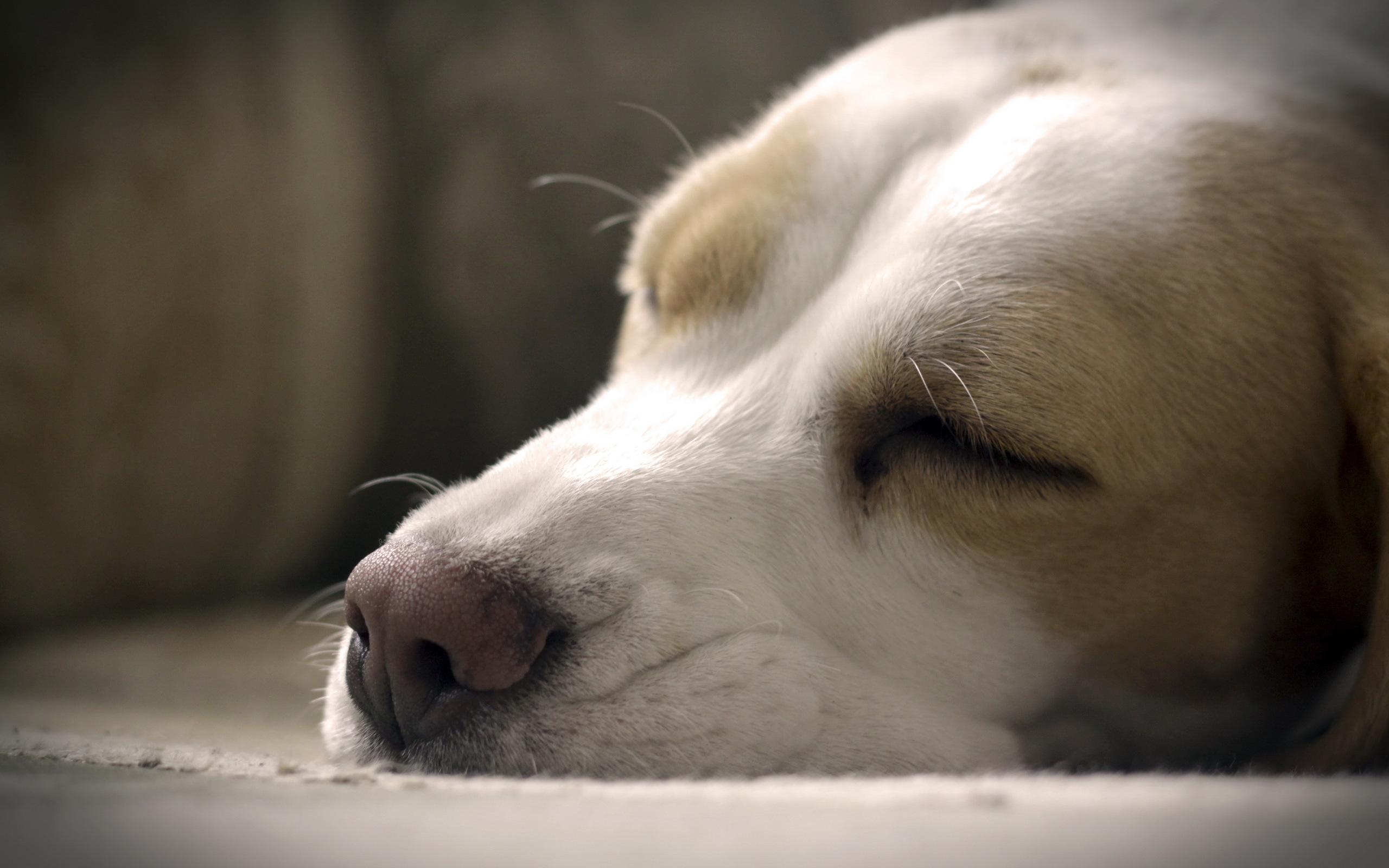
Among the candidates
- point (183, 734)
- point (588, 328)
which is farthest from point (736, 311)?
point (588, 328)

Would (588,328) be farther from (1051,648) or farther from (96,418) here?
(1051,648)

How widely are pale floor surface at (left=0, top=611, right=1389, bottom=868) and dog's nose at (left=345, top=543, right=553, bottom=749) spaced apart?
13cm

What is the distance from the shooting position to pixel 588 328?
3.41 m

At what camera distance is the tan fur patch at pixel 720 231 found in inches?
73.0

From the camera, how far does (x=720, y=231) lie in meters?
1.90

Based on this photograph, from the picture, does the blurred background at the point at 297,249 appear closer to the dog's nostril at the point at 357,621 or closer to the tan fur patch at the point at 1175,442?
the tan fur patch at the point at 1175,442

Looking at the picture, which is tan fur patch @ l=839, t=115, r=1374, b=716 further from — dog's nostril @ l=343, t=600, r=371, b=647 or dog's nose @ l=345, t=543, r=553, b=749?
dog's nostril @ l=343, t=600, r=371, b=647

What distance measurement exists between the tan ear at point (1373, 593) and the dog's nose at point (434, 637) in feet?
3.40

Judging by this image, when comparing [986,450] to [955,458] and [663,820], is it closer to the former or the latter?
[955,458]

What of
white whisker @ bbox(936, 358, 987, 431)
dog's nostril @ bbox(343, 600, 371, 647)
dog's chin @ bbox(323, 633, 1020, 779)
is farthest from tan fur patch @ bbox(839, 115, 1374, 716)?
dog's nostril @ bbox(343, 600, 371, 647)

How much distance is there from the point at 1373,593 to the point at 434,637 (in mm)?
1358

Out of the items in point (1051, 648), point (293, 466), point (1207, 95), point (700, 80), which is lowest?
point (293, 466)

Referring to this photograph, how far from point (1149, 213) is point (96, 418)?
8.62 feet

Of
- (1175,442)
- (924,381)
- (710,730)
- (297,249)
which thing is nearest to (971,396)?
(924,381)
